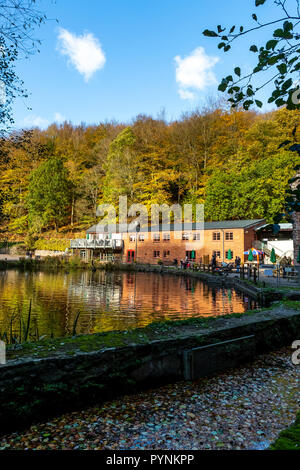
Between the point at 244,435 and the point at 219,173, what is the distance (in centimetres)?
3927

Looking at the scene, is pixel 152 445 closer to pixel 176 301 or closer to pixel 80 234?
pixel 176 301

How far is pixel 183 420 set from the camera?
324 cm

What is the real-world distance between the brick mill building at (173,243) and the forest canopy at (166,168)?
4.81 metres

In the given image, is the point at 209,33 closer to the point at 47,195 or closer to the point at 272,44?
the point at 272,44

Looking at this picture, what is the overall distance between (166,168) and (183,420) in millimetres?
47597

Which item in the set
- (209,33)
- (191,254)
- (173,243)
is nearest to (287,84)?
(209,33)

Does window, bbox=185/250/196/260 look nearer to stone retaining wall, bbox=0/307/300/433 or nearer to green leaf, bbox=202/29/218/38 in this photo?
stone retaining wall, bbox=0/307/300/433

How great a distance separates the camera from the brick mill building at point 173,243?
109ft

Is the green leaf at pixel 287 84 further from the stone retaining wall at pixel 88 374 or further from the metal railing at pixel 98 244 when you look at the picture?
the metal railing at pixel 98 244

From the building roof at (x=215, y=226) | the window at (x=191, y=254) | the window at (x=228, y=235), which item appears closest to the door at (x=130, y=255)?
the building roof at (x=215, y=226)

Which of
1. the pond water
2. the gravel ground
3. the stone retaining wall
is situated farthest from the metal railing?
the gravel ground

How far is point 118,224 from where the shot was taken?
46.1 meters

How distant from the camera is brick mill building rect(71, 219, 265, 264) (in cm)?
3309
